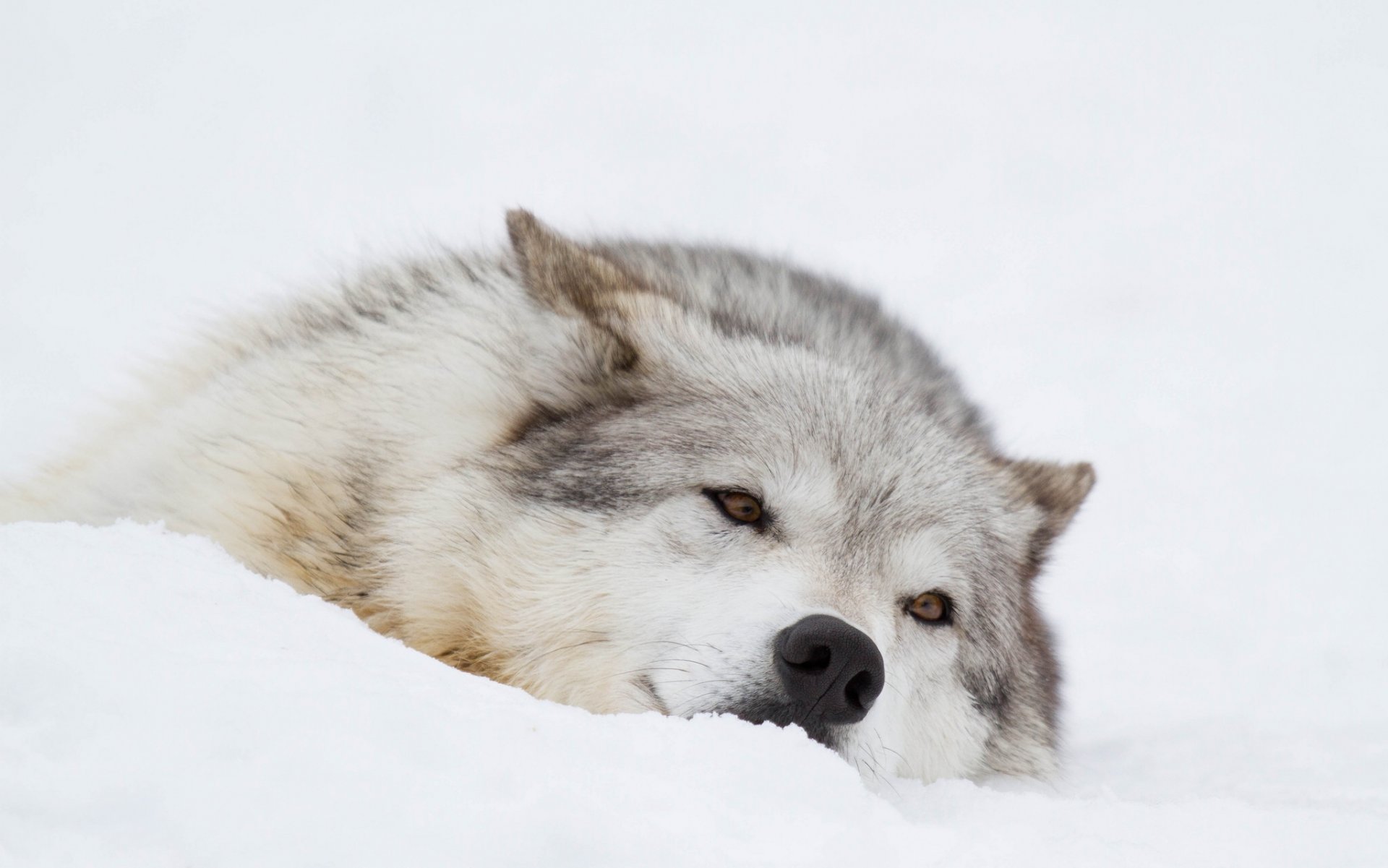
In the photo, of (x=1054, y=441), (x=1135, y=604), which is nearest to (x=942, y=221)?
(x=1054, y=441)

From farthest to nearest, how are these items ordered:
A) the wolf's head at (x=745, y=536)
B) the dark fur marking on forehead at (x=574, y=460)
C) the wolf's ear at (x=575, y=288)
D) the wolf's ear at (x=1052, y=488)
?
the wolf's ear at (x=1052, y=488) < the wolf's ear at (x=575, y=288) < the dark fur marking on forehead at (x=574, y=460) < the wolf's head at (x=745, y=536)

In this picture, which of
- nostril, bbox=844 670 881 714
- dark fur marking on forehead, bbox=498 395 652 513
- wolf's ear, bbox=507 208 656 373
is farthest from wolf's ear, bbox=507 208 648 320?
nostril, bbox=844 670 881 714

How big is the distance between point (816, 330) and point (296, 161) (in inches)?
214

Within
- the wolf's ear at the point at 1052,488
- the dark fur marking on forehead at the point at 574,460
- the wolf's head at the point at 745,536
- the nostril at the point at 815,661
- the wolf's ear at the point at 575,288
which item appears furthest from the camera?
the wolf's ear at the point at 1052,488

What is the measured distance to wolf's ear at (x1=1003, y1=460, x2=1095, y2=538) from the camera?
3453 mm

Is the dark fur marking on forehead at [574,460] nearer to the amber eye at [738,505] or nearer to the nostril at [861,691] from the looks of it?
the amber eye at [738,505]

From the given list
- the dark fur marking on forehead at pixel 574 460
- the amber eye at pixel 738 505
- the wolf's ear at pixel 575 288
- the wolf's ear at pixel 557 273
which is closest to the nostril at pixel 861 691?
the amber eye at pixel 738 505

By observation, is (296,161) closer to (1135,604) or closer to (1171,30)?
(1135,604)

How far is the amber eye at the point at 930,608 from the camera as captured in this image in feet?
9.52

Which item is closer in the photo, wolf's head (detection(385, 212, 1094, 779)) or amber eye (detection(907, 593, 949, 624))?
wolf's head (detection(385, 212, 1094, 779))

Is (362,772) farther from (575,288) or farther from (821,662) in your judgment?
(575,288)

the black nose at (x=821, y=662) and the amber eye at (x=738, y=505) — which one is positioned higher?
the amber eye at (x=738, y=505)

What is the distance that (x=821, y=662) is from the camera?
2287 mm

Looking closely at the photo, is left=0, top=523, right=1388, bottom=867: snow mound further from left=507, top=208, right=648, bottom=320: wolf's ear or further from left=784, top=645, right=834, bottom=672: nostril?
left=507, top=208, right=648, bottom=320: wolf's ear
